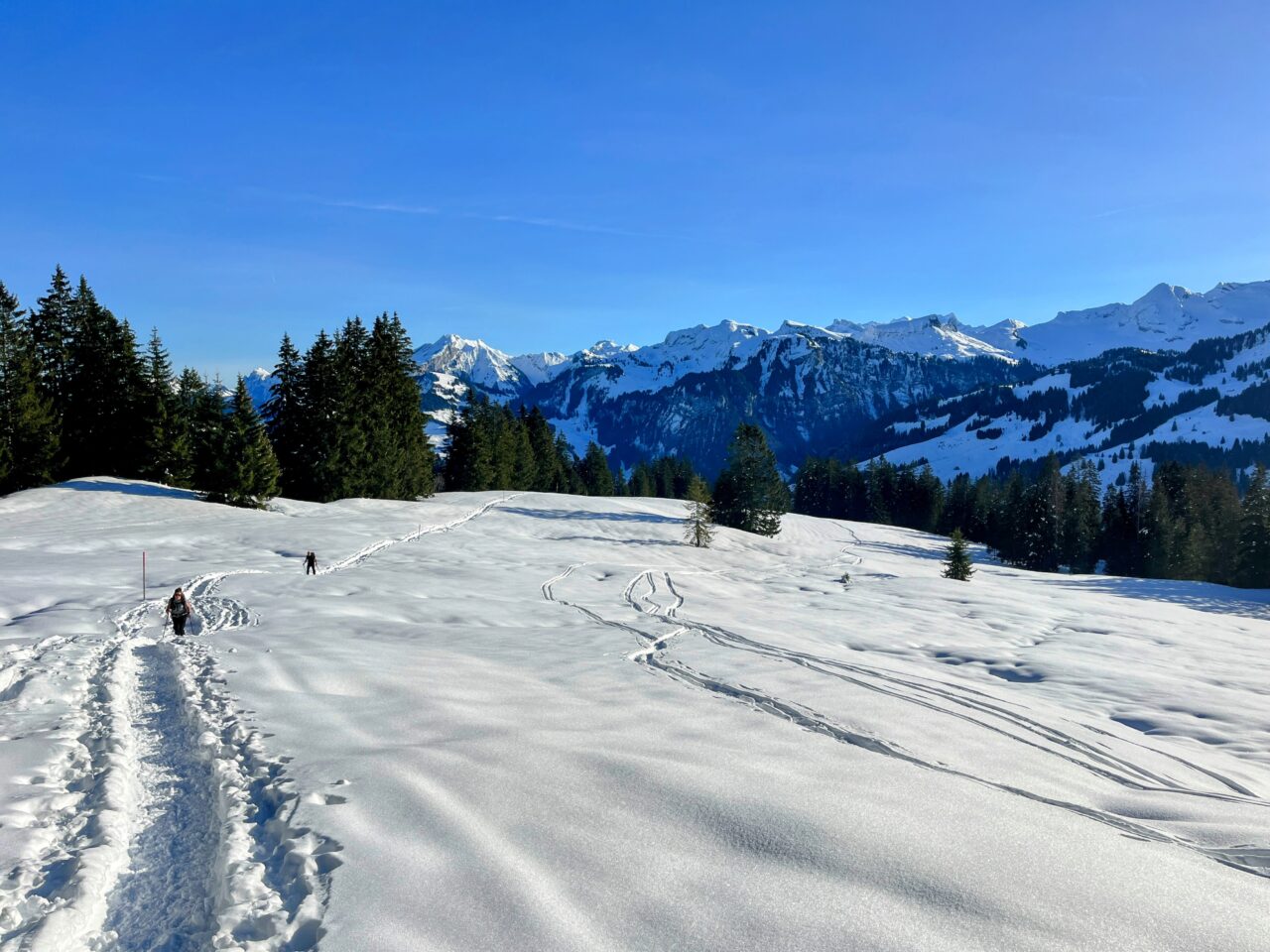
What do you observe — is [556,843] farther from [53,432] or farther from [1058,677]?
[53,432]

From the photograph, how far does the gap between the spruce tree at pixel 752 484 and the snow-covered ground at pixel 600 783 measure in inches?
1560

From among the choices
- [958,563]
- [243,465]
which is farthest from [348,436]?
[958,563]

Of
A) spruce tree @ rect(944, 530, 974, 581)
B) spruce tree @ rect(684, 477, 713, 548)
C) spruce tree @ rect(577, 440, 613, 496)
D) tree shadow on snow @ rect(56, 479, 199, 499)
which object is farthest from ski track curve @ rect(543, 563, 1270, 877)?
spruce tree @ rect(577, 440, 613, 496)

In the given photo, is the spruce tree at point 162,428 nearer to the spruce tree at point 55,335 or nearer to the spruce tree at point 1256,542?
the spruce tree at point 55,335

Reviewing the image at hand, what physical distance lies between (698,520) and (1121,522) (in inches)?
2715

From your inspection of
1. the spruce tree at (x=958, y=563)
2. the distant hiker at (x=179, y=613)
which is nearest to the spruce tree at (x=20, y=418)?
the distant hiker at (x=179, y=613)

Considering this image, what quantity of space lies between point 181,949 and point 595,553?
33891 mm

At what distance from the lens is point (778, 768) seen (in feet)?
24.9

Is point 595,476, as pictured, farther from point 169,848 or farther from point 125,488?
point 169,848

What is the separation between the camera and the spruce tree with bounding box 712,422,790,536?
194ft

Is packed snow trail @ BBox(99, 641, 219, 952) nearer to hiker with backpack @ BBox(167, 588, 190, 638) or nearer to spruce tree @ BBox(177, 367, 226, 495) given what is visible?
hiker with backpack @ BBox(167, 588, 190, 638)

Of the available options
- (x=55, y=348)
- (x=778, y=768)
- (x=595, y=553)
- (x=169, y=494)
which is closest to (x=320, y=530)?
(x=169, y=494)

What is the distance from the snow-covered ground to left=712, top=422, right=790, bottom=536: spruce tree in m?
39.6

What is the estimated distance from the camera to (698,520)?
47656mm
